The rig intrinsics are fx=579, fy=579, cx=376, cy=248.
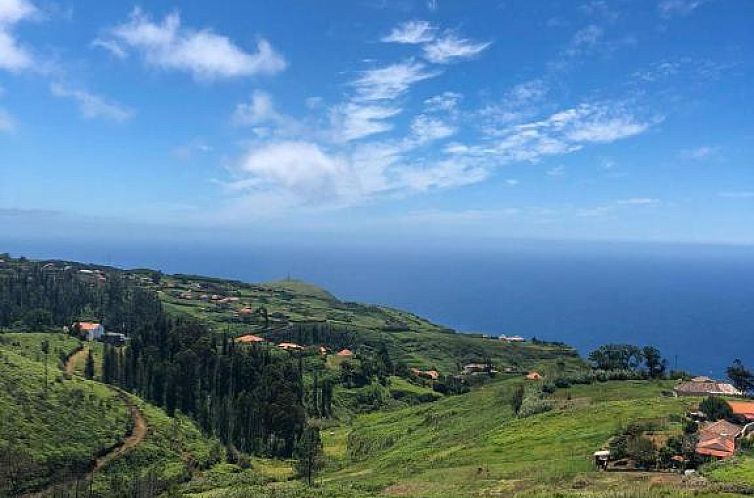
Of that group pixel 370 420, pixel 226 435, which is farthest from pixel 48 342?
pixel 370 420

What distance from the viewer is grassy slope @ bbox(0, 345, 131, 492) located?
52.5 metres

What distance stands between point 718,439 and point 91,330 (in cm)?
12134

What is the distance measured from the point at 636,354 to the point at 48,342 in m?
106

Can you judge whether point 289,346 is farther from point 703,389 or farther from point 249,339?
point 703,389

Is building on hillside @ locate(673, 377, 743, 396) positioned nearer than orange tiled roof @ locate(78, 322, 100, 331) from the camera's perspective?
Yes

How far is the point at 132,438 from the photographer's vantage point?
202ft

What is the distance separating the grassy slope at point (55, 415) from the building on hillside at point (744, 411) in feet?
191

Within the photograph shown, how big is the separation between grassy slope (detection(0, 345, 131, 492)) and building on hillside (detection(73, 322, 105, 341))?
51950 millimetres

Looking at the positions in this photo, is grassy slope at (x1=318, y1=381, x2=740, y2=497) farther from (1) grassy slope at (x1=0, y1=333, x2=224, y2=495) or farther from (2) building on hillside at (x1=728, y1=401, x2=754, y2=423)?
(1) grassy slope at (x1=0, y1=333, x2=224, y2=495)

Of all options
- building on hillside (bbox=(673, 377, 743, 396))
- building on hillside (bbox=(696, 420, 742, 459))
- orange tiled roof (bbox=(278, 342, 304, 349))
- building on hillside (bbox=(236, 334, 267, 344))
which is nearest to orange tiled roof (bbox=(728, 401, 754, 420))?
building on hillside (bbox=(696, 420, 742, 459))

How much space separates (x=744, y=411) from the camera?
164 ft

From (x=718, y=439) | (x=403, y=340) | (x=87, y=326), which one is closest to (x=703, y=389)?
(x=718, y=439)

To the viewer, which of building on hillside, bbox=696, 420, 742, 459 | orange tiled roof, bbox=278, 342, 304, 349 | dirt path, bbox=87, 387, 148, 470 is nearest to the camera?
building on hillside, bbox=696, 420, 742, 459

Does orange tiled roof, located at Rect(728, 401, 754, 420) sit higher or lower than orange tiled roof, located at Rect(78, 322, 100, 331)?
higher
